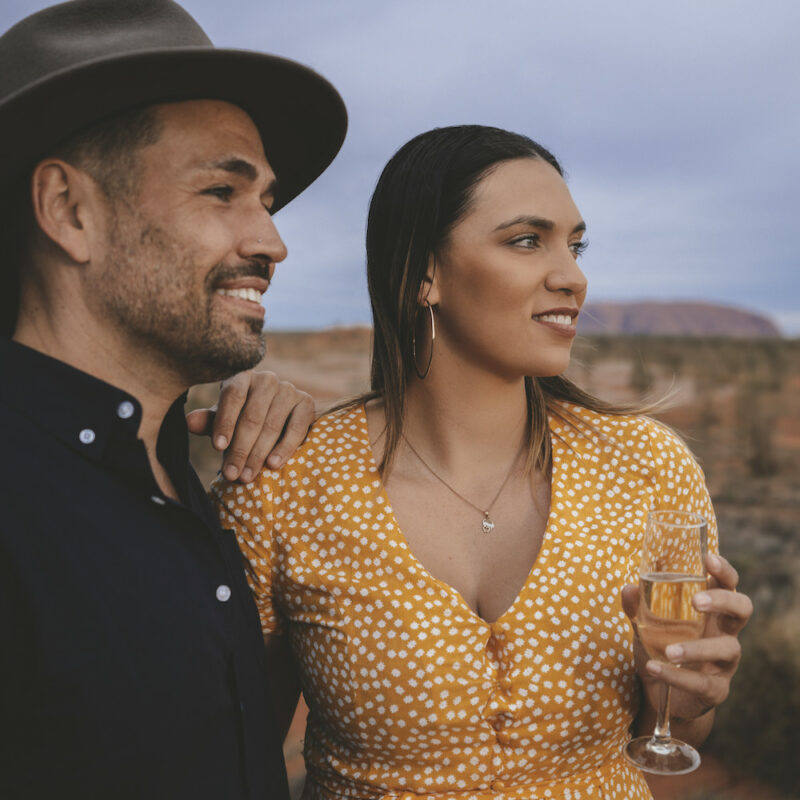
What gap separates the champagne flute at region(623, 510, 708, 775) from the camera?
5.82 ft

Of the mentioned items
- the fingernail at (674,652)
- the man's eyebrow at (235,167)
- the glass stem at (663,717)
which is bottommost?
the glass stem at (663,717)

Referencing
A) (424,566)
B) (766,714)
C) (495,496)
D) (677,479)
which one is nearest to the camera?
(424,566)

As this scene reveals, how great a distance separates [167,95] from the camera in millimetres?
2029

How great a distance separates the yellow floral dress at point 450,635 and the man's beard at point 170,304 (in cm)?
53

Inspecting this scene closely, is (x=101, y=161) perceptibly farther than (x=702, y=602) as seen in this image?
Yes

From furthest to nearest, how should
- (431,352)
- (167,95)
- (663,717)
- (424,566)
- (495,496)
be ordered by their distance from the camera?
(431,352)
(495,496)
(424,566)
(167,95)
(663,717)

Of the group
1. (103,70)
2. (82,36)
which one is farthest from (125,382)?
(82,36)

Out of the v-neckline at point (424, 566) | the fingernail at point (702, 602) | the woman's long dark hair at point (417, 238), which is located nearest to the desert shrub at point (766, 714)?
the woman's long dark hair at point (417, 238)

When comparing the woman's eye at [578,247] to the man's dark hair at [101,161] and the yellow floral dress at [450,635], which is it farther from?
the man's dark hair at [101,161]

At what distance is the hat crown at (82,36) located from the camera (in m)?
1.85

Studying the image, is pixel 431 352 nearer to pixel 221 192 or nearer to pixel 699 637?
pixel 221 192

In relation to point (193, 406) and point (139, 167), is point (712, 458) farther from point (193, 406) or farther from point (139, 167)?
point (139, 167)

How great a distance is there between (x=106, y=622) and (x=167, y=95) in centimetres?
129

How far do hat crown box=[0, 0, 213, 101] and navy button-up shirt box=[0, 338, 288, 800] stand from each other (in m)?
0.64
